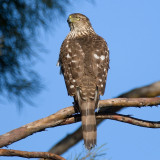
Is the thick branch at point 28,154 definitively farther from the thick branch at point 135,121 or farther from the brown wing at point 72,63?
the brown wing at point 72,63

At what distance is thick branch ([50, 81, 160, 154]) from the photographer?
291 cm

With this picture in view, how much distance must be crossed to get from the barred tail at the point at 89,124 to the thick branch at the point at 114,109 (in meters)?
0.11

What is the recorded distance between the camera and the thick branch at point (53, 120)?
122 inches

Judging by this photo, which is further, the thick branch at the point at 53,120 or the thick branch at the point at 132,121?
the thick branch at the point at 132,121

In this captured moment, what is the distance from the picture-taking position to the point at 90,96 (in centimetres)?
352

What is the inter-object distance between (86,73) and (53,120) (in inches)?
25.4

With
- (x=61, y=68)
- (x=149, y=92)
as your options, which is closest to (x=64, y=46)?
(x=61, y=68)

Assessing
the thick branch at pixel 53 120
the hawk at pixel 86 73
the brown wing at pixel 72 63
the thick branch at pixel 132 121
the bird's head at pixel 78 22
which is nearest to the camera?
the thick branch at pixel 53 120

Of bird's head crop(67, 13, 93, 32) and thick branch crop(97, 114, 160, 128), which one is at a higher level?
bird's head crop(67, 13, 93, 32)

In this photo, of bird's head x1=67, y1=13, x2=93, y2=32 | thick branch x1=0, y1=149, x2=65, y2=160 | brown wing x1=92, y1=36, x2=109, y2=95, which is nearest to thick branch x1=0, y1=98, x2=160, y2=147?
thick branch x1=0, y1=149, x2=65, y2=160

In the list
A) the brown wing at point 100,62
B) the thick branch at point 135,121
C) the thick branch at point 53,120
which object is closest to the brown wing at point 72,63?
the brown wing at point 100,62

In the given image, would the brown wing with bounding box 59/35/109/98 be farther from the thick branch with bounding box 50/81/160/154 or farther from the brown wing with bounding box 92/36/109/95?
the thick branch with bounding box 50/81/160/154

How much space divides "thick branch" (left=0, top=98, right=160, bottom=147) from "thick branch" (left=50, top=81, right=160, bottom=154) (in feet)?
0.23

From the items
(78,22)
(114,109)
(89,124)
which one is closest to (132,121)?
(114,109)
